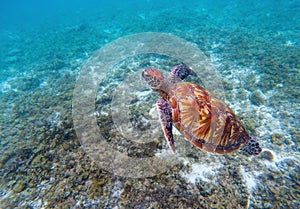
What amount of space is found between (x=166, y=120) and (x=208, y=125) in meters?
1.01

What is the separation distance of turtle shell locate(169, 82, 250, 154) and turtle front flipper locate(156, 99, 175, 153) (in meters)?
0.24

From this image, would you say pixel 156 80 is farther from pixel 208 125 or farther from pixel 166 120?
pixel 208 125

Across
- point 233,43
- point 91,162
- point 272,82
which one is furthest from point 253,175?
point 233,43

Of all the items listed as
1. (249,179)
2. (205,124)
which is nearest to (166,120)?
(205,124)

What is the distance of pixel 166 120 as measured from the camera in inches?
146

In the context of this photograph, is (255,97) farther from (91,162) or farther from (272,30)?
(272,30)

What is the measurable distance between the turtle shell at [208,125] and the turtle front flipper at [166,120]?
24 cm

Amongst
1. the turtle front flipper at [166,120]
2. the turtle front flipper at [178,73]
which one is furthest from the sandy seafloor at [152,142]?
the turtle front flipper at [178,73]

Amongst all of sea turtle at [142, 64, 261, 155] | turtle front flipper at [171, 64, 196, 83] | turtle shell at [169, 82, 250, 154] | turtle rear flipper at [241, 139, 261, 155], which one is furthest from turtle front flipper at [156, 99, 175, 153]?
turtle rear flipper at [241, 139, 261, 155]

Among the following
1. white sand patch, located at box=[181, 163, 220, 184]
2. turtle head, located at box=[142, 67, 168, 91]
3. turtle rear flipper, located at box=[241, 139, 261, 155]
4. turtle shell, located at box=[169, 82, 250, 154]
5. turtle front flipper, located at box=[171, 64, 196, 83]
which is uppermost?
turtle head, located at box=[142, 67, 168, 91]

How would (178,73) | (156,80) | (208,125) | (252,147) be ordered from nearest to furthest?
(208,125) < (252,147) < (156,80) < (178,73)

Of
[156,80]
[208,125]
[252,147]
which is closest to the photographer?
[208,125]

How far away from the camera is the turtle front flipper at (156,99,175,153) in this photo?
345 cm

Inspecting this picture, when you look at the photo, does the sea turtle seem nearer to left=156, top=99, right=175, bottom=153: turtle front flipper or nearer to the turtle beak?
left=156, top=99, right=175, bottom=153: turtle front flipper
